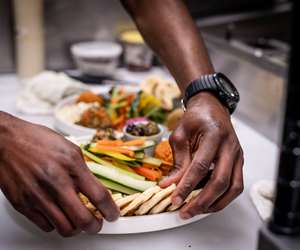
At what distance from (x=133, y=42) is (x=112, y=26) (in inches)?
6.8

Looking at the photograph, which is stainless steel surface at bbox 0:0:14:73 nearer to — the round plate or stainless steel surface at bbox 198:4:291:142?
stainless steel surface at bbox 198:4:291:142

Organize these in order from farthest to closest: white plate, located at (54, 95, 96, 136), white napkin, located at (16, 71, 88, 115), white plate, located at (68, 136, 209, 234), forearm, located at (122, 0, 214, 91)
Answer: white napkin, located at (16, 71, 88, 115), white plate, located at (54, 95, 96, 136), forearm, located at (122, 0, 214, 91), white plate, located at (68, 136, 209, 234)

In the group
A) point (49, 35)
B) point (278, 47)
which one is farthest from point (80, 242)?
point (278, 47)

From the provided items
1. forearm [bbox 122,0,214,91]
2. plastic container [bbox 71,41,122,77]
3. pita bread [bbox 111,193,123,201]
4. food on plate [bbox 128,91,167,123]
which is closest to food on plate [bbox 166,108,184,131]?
food on plate [bbox 128,91,167,123]

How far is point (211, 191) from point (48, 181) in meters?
0.30

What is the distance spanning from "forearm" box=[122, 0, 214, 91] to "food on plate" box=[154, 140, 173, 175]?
0.18m

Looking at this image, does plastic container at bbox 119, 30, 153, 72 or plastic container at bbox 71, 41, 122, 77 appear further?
plastic container at bbox 119, 30, 153, 72

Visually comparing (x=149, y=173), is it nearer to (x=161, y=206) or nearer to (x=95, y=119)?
(x=161, y=206)

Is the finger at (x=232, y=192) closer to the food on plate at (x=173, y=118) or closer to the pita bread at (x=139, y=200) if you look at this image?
the pita bread at (x=139, y=200)

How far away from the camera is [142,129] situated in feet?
4.43

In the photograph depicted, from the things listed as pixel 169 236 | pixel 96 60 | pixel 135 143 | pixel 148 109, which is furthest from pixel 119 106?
pixel 169 236

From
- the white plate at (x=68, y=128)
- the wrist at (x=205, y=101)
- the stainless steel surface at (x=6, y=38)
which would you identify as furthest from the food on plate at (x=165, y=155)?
the stainless steel surface at (x=6, y=38)

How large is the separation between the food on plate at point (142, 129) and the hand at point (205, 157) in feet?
0.60

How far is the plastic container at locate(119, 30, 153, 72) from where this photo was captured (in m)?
2.12
